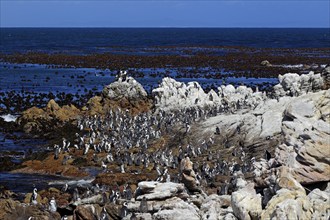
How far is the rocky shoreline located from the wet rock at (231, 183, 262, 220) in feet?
0.08

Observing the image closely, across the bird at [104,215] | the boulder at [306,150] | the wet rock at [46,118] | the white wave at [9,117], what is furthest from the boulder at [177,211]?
the white wave at [9,117]

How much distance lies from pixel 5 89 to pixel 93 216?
132 feet

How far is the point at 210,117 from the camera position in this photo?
33094 mm

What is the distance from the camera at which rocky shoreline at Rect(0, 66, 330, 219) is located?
56.1ft

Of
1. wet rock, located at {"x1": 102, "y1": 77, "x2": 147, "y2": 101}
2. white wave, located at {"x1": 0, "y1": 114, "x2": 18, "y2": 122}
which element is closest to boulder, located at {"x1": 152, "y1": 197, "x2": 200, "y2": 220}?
white wave, located at {"x1": 0, "y1": 114, "x2": 18, "y2": 122}

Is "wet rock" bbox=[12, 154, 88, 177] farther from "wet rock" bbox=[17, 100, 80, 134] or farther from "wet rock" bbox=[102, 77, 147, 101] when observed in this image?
"wet rock" bbox=[102, 77, 147, 101]

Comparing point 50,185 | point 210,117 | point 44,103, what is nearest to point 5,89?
point 44,103

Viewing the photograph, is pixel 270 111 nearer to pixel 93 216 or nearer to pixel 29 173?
pixel 29 173

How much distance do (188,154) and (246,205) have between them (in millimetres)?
12809

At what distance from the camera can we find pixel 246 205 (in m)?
16.3

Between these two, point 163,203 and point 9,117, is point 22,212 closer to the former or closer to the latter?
point 163,203

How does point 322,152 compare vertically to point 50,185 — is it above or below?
above

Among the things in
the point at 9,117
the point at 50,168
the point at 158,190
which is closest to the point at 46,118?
the point at 9,117

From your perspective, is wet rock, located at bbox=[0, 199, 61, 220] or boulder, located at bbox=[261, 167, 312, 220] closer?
boulder, located at bbox=[261, 167, 312, 220]
